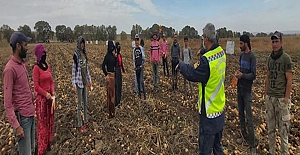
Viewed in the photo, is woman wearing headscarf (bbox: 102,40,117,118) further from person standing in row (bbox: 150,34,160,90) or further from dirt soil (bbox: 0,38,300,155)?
person standing in row (bbox: 150,34,160,90)

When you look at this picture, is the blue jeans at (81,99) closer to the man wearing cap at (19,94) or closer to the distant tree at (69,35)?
the man wearing cap at (19,94)

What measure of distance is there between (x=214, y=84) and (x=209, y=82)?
0.25 ft

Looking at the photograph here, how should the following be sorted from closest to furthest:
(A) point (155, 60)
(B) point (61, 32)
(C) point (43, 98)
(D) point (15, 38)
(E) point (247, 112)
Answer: (D) point (15, 38) < (C) point (43, 98) < (E) point (247, 112) < (A) point (155, 60) < (B) point (61, 32)

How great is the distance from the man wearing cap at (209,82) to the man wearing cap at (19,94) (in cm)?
207

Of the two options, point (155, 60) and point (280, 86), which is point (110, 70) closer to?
point (155, 60)

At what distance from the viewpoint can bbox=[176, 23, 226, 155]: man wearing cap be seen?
2812 millimetres

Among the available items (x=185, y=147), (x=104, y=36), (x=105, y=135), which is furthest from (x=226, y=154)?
(x=104, y=36)

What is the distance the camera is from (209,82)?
2.87m

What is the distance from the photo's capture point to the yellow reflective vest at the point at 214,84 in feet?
9.27

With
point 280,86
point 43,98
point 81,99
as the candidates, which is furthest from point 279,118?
point 43,98

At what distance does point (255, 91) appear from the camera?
8.19 metres

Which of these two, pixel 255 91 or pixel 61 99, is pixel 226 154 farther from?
pixel 61 99

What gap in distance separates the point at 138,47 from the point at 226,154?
407 centimetres

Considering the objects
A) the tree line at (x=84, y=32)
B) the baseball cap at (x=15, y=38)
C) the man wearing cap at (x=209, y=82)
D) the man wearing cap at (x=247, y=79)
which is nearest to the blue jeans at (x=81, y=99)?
the baseball cap at (x=15, y=38)
